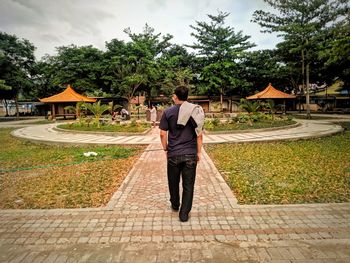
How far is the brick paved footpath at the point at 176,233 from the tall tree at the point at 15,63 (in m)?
31.6

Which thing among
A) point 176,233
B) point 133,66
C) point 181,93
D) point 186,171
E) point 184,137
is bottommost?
point 176,233

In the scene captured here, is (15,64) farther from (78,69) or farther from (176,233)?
(176,233)

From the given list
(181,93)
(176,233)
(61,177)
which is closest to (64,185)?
(61,177)

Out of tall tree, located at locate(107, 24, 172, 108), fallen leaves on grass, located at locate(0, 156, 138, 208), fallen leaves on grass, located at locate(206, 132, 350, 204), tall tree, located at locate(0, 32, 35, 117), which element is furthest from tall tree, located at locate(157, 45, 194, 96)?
fallen leaves on grass, located at locate(0, 156, 138, 208)

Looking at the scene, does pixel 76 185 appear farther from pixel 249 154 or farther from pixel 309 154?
pixel 309 154

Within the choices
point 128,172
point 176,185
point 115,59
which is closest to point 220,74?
point 115,59

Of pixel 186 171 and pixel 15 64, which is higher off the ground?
pixel 15 64

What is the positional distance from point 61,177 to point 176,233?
3992 millimetres

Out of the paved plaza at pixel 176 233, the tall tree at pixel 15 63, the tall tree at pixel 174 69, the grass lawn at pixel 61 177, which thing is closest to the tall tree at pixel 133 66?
the tall tree at pixel 174 69

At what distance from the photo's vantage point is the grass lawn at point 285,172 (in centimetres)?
477

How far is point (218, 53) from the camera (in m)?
33.9

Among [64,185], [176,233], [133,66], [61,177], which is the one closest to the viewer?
[176,233]

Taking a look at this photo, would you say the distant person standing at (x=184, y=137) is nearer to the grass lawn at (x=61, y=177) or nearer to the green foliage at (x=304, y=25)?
the grass lawn at (x=61, y=177)

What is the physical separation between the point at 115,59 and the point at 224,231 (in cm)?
3014
